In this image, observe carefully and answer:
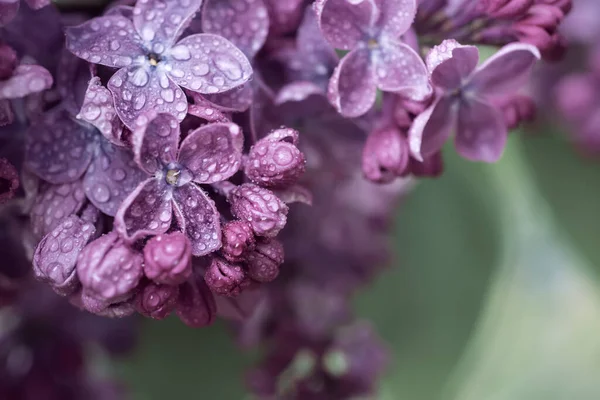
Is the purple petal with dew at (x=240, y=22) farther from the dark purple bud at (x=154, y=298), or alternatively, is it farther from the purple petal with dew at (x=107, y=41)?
the dark purple bud at (x=154, y=298)

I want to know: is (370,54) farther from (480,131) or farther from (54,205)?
(54,205)

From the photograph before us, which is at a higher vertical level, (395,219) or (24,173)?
(24,173)

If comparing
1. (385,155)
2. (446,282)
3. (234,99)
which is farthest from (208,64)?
(446,282)

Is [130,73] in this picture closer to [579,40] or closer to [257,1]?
[257,1]

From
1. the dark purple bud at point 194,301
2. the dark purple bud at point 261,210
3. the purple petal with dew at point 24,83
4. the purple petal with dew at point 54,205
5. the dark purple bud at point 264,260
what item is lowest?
the dark purple bud at point 194,301

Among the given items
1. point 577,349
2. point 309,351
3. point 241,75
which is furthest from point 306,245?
point 577,349

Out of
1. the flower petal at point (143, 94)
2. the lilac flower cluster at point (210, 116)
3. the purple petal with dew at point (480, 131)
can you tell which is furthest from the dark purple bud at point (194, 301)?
the purple petal with dew at point (480, 131)
